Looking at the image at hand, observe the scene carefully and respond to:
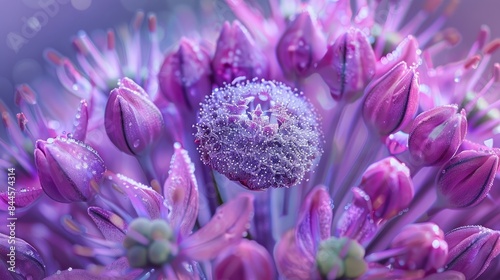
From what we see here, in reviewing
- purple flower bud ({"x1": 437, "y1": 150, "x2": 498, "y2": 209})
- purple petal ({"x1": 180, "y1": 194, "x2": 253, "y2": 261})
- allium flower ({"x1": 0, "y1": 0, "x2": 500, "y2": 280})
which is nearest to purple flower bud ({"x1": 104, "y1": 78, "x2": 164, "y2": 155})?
allium flower ({"x1": 0, "y1": 0, "x2": 500, "y2": 280})

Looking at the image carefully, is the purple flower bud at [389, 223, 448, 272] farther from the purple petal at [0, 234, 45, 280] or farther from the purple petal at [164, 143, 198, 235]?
the purple petal at [0, 234, 45, 280]

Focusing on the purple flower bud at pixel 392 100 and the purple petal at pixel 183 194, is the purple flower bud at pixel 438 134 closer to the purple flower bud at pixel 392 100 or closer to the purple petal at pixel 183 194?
the purple flower bud at pixel 392 100

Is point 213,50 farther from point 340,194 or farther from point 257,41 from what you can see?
point 340,194

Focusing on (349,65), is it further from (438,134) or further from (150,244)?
(150,244)

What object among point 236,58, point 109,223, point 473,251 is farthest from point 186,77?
point 473,251

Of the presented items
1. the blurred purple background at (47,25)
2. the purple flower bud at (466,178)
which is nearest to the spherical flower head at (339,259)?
the purple flower bud at (466,178)

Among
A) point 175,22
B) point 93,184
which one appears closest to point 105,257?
point 93,184
